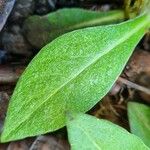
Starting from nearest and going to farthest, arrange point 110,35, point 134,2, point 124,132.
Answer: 1. point 124,132
2. point 110,35
3. point 134,2

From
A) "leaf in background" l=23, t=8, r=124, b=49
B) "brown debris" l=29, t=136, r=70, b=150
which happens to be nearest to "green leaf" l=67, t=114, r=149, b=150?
"brown debris" l=29, t=136, r=70, b=150

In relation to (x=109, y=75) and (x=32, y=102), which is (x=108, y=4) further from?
(x=32, y=102)

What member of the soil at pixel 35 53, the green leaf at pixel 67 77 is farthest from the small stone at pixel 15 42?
the green leaf at pixel 67 77

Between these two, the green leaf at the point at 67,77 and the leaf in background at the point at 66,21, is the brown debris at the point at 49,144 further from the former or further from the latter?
the leaf in background at the point at 66,21

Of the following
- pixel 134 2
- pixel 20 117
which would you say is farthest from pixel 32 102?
pixel 134 2

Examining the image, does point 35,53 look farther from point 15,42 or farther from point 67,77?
point 67,77

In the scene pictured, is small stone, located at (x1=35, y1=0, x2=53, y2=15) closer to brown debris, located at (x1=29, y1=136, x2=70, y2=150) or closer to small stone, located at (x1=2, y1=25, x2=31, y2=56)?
small stone, located at (x1=2, y1=25, x2=31, y2=56)
